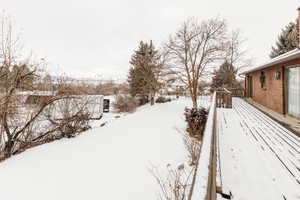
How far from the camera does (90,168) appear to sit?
4.04 meters

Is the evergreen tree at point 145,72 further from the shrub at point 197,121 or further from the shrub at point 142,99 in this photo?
the shrub at point 197,121

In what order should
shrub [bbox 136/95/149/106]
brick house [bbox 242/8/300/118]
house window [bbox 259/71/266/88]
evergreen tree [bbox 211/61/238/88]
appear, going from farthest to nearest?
shrub [bbox 136/95/149/106]
evergreen tree [bbox 211/61/238/88]
house window [bbox 259/71/266/88]
brick house [bbox 242/8/300/118]

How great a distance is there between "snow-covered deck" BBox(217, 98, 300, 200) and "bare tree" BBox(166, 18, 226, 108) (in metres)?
9.06

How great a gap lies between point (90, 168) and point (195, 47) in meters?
12.7

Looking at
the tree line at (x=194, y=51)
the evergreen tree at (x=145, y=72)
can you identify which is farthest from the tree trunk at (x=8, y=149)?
the evergreen tree at (x=145, y=72)

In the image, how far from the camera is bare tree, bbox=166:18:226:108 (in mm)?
12508

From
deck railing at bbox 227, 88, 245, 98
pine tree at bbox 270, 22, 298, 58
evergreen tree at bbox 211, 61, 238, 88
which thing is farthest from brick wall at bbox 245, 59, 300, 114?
pine tree at bbox 270, 22, 298, 58

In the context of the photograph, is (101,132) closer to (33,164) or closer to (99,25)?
(33,164)

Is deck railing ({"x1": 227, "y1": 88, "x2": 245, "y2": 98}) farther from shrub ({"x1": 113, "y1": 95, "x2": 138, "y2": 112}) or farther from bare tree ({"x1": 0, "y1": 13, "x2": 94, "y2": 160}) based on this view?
bare tree ({"x1": 0, "y1": 13, "x2": 94, "y2": 160})

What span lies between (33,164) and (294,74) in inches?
355

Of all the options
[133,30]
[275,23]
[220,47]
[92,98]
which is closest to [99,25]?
[133,30]

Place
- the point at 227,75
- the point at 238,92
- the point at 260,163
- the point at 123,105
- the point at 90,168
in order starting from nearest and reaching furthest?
the point at 260,163
the point at 90,168
the point at 238,92
the point at 123,105
the point at 227,75

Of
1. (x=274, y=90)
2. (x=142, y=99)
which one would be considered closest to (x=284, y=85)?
(x=274, y=90)

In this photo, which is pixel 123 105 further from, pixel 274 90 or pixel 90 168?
pixel 274 90
